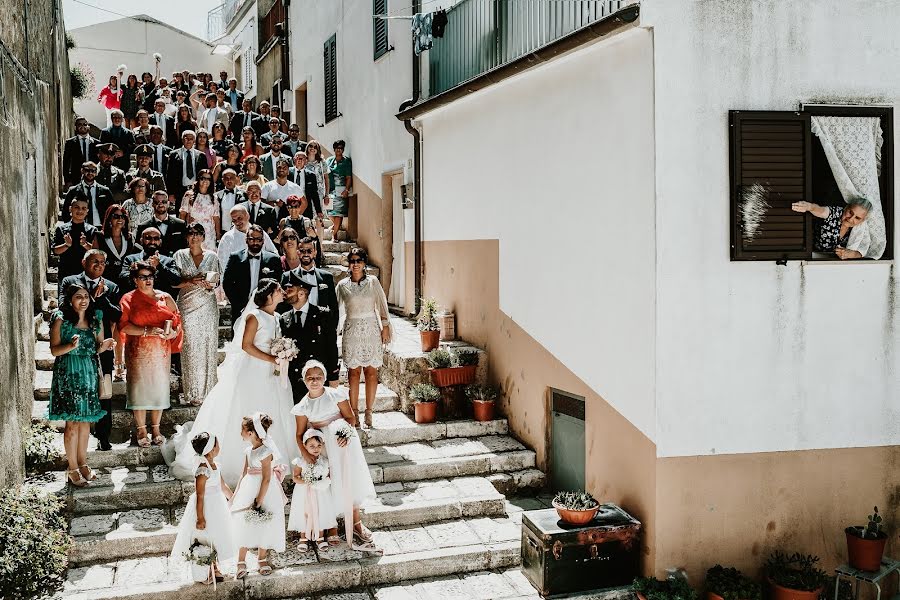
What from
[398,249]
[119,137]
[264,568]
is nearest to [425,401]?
[264,568]

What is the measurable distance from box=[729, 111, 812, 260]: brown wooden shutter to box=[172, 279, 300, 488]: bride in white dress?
443 centimetres

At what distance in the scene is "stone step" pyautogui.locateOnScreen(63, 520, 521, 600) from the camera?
672cm

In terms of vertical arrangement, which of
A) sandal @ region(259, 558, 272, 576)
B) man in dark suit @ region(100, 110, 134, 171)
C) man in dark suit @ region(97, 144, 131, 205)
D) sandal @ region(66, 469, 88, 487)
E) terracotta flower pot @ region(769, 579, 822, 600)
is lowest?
terracotta flower pot @ region(769, 579, 822, 600)

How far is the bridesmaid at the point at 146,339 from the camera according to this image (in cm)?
818

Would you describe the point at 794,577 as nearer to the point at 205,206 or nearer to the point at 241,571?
the point at 241,571

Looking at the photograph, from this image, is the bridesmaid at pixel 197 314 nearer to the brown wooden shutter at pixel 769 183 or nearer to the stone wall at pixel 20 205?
the stone wall at pixel 20 205

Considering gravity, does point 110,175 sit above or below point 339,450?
above

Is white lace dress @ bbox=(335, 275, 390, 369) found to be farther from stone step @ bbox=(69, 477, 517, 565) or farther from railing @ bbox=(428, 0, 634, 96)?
railing @ bbox=(428, 0, 634, 96)

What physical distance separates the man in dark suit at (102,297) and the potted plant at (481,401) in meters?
4.24

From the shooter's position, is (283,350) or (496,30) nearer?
(283,350)

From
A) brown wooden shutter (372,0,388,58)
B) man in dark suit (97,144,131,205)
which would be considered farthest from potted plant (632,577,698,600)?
brown wooden shutter (372,0,388,58)

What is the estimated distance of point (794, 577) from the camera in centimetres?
702

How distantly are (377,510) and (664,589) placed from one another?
2844 millimetres

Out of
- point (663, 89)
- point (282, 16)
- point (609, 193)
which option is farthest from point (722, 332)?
point (282, 16)
